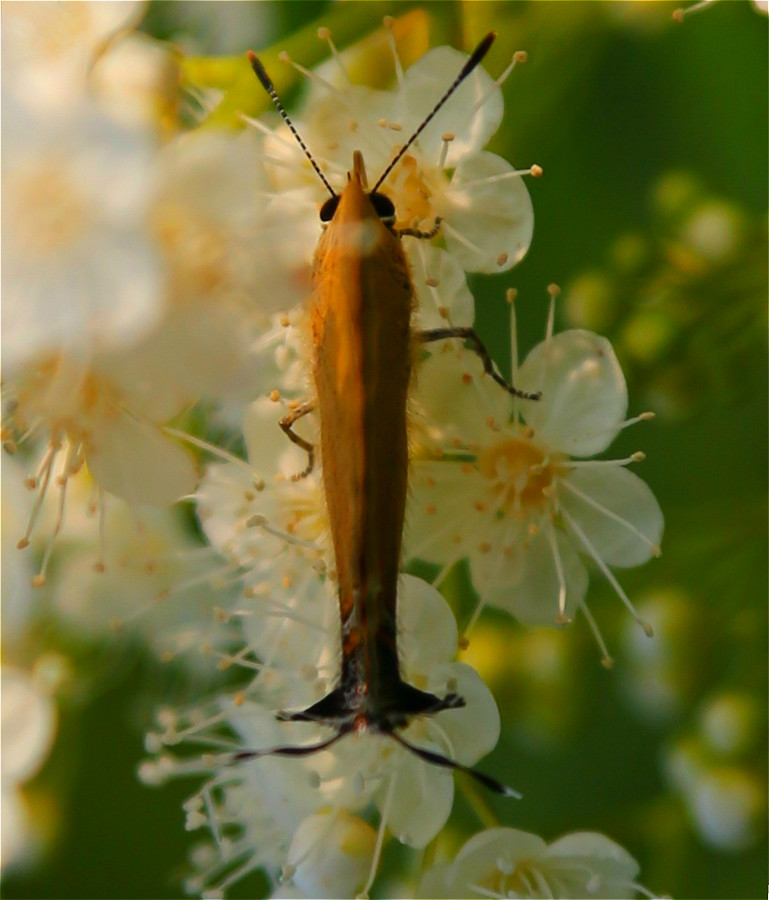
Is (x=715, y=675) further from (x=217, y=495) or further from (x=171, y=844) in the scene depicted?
(x=171, y=844)

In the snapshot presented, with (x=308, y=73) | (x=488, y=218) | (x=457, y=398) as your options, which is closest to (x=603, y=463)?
(x=457, y=398)

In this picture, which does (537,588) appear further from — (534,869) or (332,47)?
(332,47)

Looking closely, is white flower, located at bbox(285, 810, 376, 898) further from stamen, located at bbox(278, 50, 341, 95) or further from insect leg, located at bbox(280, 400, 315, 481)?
stamen, located at bbox(278, 50, 341, 95)

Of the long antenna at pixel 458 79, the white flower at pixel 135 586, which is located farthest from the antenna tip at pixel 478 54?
the white flower at pixel 135 586

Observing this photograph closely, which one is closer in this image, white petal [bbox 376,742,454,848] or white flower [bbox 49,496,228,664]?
white petal [bbox 376,742,454,848]

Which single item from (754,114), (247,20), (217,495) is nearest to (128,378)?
(217,495)

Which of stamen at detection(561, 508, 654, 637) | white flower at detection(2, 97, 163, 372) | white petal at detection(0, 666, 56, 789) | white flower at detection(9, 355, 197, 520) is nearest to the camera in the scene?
white flower at detection(2, 97, 163, 372)

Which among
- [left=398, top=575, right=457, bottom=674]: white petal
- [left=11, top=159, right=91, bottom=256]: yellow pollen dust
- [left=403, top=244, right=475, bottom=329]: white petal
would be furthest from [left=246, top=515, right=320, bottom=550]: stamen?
[left=11, top=159, right=91, bottom=256]: yellow pollen dust
